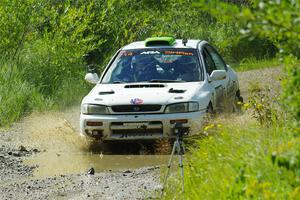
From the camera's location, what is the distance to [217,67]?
14.8 metres

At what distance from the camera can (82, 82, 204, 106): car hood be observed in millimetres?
12398

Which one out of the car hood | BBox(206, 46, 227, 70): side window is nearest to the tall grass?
the car hood

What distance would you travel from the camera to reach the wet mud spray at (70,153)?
39.3ft

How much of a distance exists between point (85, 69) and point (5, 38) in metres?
2.19

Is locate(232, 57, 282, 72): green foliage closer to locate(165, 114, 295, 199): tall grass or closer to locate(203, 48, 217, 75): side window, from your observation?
locate(203, 48, 217, 75): side window

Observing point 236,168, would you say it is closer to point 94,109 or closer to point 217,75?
point 94,109

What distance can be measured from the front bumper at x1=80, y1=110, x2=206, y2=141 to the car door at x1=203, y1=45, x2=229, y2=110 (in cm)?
112

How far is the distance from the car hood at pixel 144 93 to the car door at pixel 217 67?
0.51 metres

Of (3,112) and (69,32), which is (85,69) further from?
(3,112)

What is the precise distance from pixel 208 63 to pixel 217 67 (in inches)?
23.0

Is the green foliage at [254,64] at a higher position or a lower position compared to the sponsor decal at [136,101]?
lower

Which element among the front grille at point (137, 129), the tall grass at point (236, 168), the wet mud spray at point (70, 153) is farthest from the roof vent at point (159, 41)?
the tall grass at point (236, 168)

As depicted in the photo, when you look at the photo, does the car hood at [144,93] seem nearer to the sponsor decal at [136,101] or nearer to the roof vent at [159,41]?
the sponsor decal at [136,101]

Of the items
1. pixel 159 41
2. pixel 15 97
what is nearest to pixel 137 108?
pixel 159 41
